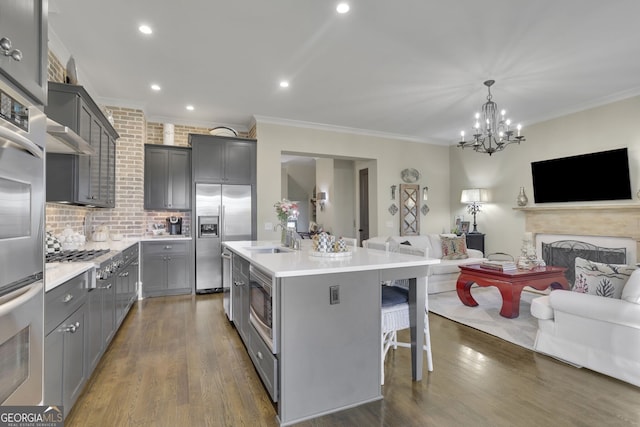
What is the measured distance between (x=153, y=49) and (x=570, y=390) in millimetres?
4726

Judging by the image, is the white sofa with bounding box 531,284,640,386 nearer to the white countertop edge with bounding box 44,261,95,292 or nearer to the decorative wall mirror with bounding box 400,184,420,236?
the white countertop edge with bounding box 44,261,95,292

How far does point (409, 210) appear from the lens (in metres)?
6.86

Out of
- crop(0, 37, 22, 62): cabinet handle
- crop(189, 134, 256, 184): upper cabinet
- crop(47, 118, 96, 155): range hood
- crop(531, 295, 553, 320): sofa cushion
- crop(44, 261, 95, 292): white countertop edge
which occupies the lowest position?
crop(531, 295, 553, 320): sofa cushion

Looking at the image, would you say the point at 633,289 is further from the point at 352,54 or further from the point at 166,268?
the point at 166,268

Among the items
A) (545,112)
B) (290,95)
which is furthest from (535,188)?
(290,95)

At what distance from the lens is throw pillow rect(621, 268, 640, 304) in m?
2.30

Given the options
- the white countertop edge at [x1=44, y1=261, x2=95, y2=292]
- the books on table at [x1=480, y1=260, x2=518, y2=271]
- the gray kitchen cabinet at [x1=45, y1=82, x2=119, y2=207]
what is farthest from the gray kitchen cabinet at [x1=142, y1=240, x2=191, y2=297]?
the books on table at [x1=480, y1=260, x2=518, y2=271]

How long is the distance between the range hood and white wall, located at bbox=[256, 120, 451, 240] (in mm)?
2794

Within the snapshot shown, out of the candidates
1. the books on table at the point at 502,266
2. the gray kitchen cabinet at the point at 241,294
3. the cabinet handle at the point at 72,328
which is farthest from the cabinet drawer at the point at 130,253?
the books on table at the point at 502,266

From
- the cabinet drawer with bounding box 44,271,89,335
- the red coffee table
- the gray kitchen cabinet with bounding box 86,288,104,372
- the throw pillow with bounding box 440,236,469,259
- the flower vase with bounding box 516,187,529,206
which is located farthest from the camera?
the flower vase with bounding box 516,187,529,206

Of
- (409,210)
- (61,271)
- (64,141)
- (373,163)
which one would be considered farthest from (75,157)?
(409,210)

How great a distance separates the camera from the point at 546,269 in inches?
156

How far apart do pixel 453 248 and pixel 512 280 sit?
1747 mm

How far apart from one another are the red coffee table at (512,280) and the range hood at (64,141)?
4428 millimetres
